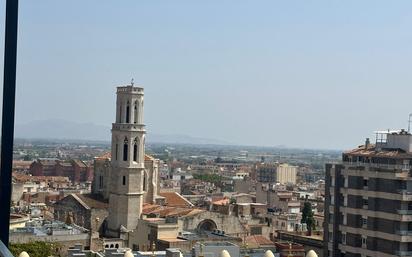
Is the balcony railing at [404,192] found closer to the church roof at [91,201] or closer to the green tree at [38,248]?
the green tree at [38,248]

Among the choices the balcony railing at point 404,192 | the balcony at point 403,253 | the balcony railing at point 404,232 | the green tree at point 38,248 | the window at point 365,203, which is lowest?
the green tree at point 38,248

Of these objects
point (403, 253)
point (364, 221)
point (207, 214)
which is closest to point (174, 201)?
point (207, 214)

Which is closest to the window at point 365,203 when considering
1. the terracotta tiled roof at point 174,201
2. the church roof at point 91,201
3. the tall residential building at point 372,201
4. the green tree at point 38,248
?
the tall residential building at point 372,201

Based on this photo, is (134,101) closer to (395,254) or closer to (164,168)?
(395,254)

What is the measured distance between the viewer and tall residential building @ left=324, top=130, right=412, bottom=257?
632 cm

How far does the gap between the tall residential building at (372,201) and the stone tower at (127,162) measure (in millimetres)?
6134

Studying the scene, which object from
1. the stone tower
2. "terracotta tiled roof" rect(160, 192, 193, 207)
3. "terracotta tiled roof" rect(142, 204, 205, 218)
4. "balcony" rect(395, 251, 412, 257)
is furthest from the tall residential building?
"terracotta tiled roof" rect(160, 192, 193, 207)

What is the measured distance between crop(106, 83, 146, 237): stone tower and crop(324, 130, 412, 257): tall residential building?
6.13 meters

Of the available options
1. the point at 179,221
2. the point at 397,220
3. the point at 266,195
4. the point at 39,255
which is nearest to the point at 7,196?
the point at 397,220

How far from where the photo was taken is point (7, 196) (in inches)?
70.1

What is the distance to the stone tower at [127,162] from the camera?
12984mm

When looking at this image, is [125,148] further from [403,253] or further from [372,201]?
[403,253]

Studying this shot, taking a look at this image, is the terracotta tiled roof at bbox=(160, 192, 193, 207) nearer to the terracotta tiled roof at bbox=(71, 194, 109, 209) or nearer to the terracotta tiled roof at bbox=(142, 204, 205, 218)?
the terracotta tiled roof at bbox=(142, 204, 205, 218)

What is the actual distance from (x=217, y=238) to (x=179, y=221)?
1438 mm
